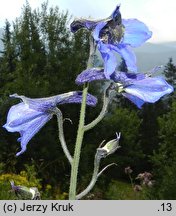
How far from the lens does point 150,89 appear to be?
4.50 ft

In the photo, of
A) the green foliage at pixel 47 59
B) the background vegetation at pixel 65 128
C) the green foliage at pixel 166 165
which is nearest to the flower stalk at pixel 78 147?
the background vegetation at pixel 65 128

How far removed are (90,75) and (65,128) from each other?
1063 centimetres

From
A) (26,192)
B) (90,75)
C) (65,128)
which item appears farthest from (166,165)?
(90,75)

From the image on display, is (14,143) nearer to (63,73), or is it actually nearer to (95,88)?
(95,88)

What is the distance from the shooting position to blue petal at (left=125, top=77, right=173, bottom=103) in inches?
53.2

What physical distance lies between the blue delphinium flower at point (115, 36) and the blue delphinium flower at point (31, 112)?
21cm

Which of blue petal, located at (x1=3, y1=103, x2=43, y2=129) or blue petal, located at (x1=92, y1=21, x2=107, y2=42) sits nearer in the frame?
blue petal, located at (x1=92, y1=21, x2=107, y2=42)

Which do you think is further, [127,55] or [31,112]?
[31,112]

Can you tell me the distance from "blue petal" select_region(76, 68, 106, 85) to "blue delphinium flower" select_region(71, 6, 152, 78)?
5cm

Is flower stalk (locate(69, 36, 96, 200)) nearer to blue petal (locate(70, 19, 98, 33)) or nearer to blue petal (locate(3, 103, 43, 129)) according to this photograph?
blue petal (locate(70, 19, 98, 33))

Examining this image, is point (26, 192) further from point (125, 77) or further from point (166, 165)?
point (166, 165)

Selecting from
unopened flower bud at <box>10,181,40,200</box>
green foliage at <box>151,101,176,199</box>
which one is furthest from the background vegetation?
unopened flower bud at <box>10,181,40,200</box>
